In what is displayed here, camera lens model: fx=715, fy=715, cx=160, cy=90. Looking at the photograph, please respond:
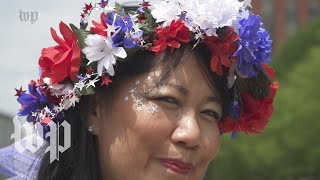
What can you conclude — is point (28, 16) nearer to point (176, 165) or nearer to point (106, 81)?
point (106, 81)

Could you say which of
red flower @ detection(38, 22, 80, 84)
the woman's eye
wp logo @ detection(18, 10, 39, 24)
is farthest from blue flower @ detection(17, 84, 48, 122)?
the woman's eye

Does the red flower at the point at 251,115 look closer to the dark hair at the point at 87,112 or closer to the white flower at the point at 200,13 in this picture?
the dark hair at the point at 87,112

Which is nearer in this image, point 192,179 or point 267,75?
point 192,179

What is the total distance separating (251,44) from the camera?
290cm

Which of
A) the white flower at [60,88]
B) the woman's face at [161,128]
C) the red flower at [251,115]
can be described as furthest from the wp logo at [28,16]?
the red flower at [251,115]

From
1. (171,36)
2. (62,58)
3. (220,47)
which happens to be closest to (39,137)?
(62,58)

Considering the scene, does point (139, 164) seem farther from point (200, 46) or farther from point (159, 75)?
point (200, 46)

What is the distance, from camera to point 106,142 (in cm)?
281

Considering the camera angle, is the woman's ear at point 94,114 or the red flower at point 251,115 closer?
the woman's ear at point 94,114

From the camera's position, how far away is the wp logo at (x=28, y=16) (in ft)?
9.92

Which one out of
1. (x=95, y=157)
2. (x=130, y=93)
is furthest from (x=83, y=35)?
(x=95, y=157)

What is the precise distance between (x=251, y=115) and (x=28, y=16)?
109 cm

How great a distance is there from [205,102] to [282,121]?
926 centimetres

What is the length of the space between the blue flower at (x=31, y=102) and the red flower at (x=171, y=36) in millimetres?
529
